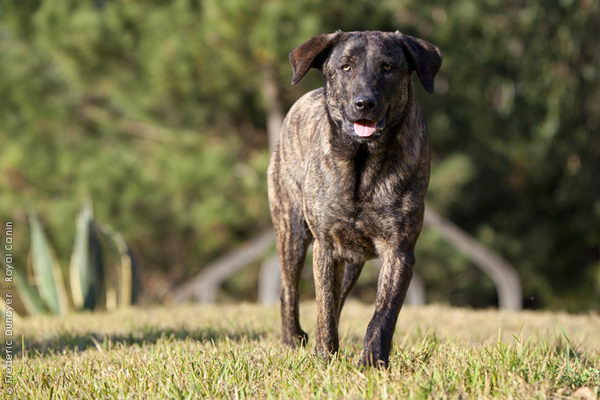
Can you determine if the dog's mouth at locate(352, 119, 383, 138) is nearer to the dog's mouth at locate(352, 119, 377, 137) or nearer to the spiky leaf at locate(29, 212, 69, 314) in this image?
the dog's mouth at locate(352, 119, 377, 137)

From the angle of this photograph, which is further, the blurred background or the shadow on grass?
the blurred background

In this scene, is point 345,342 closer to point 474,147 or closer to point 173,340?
point 173,340

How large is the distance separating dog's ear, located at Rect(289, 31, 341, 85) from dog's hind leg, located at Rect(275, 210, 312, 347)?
3.51ft

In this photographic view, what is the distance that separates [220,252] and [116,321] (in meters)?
11.9

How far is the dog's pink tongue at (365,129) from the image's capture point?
4.27 m

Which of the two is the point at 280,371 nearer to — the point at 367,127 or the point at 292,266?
the point at 367,127

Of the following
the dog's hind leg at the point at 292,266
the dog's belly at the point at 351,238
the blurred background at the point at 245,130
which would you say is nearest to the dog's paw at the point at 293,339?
the dog's hind leg at the point at 292,266

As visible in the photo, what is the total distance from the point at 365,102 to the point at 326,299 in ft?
3.62

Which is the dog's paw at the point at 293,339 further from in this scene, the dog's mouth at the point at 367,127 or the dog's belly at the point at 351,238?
the dog's mouth at the point at 367,127

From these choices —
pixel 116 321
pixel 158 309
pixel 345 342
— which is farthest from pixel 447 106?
pixel 345 342

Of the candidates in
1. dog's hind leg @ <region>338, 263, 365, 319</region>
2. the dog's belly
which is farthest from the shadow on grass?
the dog's belly

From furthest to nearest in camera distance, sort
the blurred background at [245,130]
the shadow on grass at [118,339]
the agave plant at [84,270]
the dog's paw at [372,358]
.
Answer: the blurred background at [245,130] → the agave plant at [84,270] → the shadow on grass at [118,339] → the dog's paw at [372,358]

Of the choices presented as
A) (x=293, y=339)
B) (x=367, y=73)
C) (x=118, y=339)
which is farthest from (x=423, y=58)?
(x=118, y=339)

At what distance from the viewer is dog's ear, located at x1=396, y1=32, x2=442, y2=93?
4.47 meters
